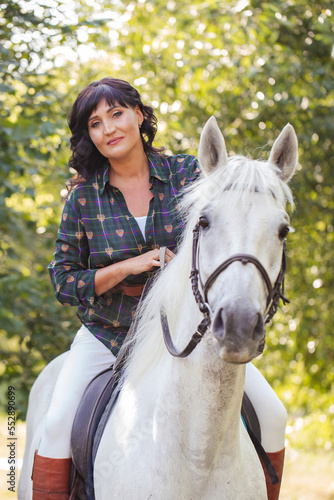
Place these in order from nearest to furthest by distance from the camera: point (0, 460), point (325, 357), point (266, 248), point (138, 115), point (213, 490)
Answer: point (266, 248)
point (213, 490)
point (138, 115)
point (325, 357)
point (0, 460)

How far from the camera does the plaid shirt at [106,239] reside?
2.53m

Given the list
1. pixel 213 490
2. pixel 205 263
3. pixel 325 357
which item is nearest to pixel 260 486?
pixel 213 490

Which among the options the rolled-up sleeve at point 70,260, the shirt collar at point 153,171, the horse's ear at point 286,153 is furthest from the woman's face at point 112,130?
the horse's ear at point 286,153

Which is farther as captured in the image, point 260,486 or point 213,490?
point 260,486

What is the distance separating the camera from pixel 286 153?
2.02 metres

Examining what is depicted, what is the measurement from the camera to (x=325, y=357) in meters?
6.13

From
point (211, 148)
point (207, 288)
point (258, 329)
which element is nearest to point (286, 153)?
point (211, 148)

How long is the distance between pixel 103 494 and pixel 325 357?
4.56 meters

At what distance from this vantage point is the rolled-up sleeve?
8.21 ft

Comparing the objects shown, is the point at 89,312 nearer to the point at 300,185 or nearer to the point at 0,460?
the point at 300,185

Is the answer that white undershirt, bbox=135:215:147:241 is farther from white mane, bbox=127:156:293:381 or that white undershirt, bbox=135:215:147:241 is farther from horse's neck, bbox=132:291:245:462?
horse's neck, bbox=132:291:245:462

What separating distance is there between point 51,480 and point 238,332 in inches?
55.0

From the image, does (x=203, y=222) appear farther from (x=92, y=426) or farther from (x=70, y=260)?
(x=92, y=426)

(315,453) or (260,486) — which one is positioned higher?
(260,486)
